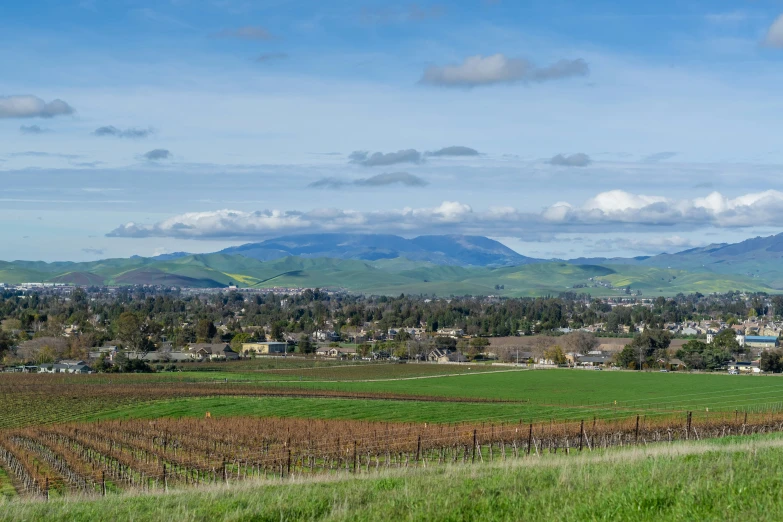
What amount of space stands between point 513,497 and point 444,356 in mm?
126757

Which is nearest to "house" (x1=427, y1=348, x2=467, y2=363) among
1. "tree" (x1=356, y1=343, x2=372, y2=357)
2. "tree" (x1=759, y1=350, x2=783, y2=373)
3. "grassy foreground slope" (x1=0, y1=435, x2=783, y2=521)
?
"tree" (x1=356, y1=343, x2=372, y2=357)

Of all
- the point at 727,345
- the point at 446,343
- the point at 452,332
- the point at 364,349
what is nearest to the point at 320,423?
the point at 727,345

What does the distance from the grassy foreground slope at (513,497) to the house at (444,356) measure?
Result: 12117 cm

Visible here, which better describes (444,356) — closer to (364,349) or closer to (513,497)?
(364,349)

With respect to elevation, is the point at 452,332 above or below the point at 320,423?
below

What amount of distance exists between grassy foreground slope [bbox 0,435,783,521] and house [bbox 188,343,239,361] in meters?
123

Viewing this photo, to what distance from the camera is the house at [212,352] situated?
138 metres

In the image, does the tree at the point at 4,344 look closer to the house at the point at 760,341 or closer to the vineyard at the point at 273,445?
the vineyard at the point at 273,445

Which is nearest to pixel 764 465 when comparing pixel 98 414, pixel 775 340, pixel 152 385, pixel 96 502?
pixel 96 502

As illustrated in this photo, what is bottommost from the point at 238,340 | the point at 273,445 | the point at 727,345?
the point at 238,340

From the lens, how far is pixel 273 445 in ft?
132

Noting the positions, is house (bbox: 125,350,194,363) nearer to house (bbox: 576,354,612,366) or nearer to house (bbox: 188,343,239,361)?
house (bbox: 188,343,239,361)

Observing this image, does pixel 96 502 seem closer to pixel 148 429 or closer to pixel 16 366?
pixel 148 429

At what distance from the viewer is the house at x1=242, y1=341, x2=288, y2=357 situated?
5856 inches
